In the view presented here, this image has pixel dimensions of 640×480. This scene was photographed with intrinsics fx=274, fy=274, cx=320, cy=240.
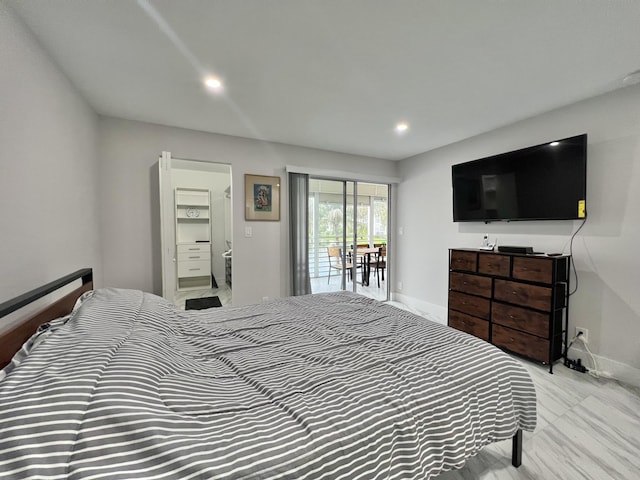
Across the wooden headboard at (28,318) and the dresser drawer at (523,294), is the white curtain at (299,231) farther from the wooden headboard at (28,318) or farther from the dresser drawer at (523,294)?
the wooden headboard at (28,318)

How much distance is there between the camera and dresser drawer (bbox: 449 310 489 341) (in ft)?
9.68

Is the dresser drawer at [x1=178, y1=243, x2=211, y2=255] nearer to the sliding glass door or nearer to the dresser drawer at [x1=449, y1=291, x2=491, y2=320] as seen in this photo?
the sliding glass door

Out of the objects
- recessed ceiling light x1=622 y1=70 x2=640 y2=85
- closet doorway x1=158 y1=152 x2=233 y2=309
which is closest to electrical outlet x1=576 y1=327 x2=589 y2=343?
recessed ceiling light x1=622 y1=70 x2=640 y2=85

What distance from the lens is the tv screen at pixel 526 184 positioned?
8.18 feet

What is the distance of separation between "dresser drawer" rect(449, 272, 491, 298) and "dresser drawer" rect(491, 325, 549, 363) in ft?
1.24

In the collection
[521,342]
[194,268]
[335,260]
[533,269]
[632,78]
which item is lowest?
[521,342]

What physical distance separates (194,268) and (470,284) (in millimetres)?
4819

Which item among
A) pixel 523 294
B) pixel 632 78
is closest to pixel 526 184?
pixel 632 78

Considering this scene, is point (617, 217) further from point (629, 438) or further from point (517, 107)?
point (629, 438)

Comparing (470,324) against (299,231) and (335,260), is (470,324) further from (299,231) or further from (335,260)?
(299,231)

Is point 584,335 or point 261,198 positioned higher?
point 261,198

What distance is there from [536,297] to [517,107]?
181 centimetres

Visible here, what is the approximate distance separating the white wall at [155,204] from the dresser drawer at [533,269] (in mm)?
2651

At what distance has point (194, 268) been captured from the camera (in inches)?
215
